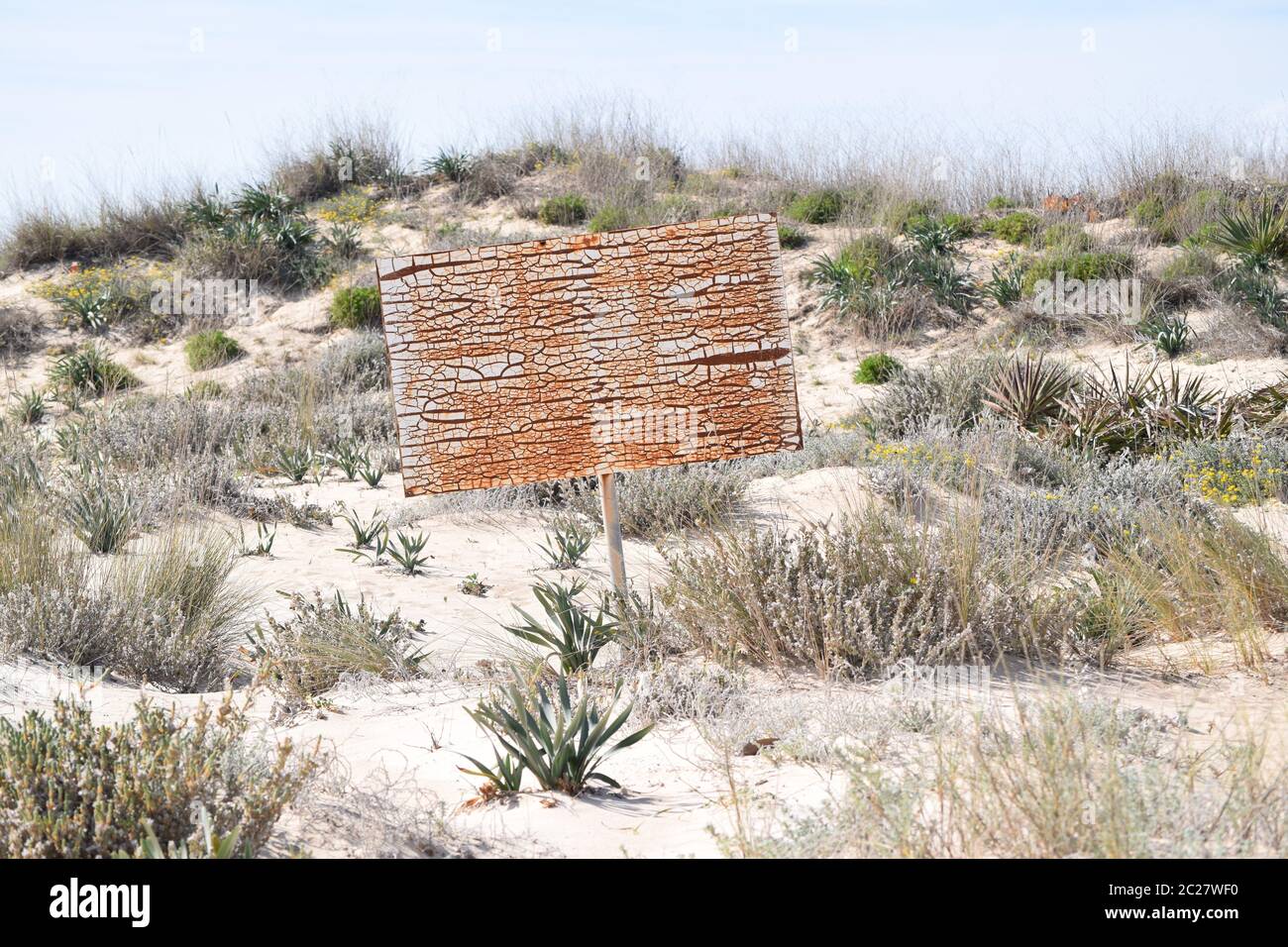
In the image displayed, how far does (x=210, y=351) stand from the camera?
14.2 metres

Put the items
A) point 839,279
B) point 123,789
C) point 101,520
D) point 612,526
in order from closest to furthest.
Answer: point 123,789 → point 612,526 → point 101,520 → point 839,279

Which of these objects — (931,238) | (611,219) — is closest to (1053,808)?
(931,238)

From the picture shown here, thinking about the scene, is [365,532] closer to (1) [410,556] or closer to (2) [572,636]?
(1) [410,556]

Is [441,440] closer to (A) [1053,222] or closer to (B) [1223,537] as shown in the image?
(B) [1223,537]

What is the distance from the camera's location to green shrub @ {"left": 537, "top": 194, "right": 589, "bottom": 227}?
55.3ft

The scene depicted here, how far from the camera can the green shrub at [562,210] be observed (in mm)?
16844

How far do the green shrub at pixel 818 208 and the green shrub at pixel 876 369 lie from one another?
4.91m

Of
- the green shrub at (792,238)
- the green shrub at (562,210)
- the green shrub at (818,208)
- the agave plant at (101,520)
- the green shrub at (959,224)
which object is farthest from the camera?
the green shrub at (562,210)

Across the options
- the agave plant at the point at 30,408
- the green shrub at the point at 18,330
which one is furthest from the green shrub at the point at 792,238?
the green shrub at the point at 18,330

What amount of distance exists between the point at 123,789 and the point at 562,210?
1529 centimetres

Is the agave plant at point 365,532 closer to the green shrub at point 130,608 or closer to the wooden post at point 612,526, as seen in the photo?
the green shrub at point 130,608
